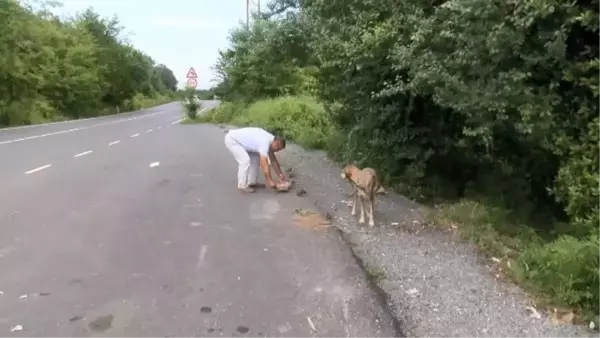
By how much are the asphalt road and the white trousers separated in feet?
1.03

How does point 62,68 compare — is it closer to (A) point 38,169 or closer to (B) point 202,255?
(A) point 38,169

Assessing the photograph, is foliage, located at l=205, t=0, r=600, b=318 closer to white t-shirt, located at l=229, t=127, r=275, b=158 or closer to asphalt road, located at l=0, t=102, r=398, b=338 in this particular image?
white t-shirt, located at l=229, t=127, r=275, b=158

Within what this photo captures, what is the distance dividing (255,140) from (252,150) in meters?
0.24

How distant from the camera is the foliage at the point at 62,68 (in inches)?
1444

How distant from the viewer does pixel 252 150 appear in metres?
11.2

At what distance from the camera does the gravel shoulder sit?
484 centimetres

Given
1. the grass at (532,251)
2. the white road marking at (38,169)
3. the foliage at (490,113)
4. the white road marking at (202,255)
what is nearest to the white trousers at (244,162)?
the foliage at (490,113)

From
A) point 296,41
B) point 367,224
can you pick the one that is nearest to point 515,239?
point 367,224

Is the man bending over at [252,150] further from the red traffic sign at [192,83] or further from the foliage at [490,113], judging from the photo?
the red traffic sign at [192,83]

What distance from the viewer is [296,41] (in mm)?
17016

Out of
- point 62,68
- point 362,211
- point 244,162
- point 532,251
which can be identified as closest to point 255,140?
point 244,162

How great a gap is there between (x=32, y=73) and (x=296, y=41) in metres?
29.1

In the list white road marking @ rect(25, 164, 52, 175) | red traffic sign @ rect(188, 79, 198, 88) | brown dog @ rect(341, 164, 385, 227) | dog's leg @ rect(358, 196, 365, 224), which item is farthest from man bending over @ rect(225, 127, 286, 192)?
red traffic sign @ rect(188, 79, 198, 88)

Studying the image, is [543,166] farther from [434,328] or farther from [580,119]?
[434,328]
